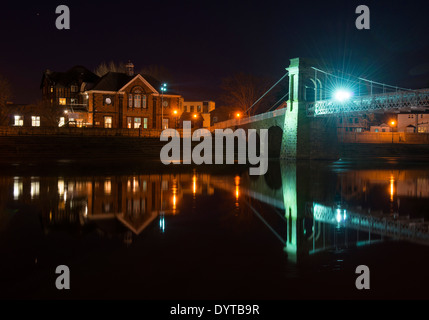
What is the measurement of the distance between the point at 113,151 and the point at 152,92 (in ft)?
72.1

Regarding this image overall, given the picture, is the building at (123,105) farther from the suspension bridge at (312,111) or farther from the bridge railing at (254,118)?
the suspension bridge at (312,111)

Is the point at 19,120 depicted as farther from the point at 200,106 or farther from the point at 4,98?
the point at 200,106

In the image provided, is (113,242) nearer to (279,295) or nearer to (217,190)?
(279,295)

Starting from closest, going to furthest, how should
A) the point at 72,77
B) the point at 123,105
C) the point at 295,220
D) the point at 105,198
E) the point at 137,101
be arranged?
the point at 295,220, the point at 105,198, the point at 123,105, the point at 137,101, the point at 72,77

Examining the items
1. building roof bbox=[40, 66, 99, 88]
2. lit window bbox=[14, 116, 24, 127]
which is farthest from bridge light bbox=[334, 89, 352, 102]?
lit window bbox=[14, 116, 24, 127]

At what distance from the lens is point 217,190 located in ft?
60.5

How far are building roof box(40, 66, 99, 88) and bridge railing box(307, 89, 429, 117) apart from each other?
4092 cm

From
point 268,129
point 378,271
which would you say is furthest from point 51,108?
point 378,271

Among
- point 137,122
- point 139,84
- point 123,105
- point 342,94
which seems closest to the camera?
point 342,94

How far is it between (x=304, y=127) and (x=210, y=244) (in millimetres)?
43865

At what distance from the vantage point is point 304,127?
2016 inches

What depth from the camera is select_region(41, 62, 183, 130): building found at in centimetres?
6209

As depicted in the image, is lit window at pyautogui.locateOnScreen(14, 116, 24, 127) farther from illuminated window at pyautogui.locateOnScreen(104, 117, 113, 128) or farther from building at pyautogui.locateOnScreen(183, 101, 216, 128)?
building at pyautogui.locateOnScreen(183, 101, 216, 128)

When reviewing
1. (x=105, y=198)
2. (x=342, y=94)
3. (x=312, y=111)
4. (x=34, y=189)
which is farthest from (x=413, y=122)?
(x=105, y=198)
